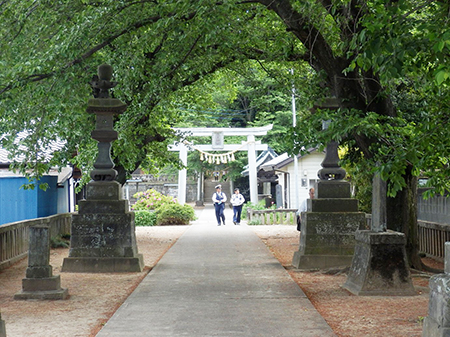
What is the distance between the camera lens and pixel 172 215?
29.9 metres

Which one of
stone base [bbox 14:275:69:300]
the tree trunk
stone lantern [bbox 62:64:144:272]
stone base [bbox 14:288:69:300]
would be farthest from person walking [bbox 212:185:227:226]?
stone base [bbox 14:288:69:300]

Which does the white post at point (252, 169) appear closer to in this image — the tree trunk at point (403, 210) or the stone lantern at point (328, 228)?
the stone lantern at point (328, 228)

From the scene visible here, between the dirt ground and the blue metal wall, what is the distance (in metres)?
4.42

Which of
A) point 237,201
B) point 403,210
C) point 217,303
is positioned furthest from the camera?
point 237,201

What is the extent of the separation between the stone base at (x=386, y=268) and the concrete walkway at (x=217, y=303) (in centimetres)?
106

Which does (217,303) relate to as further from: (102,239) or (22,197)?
(22,197)

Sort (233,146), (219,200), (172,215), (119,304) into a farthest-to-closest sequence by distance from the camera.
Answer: (233,146)
(172,215)
(219,200)
(119,304)

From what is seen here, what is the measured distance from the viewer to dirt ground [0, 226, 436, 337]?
718cm

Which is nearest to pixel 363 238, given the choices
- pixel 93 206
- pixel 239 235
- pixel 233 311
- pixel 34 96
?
pixel 233 311

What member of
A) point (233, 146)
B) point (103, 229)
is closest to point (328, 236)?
point (103, 229)

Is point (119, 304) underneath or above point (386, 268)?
underneath

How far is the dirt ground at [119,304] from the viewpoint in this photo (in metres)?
7.18

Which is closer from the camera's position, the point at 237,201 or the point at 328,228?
the point at 328,228

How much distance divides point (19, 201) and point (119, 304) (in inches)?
394
